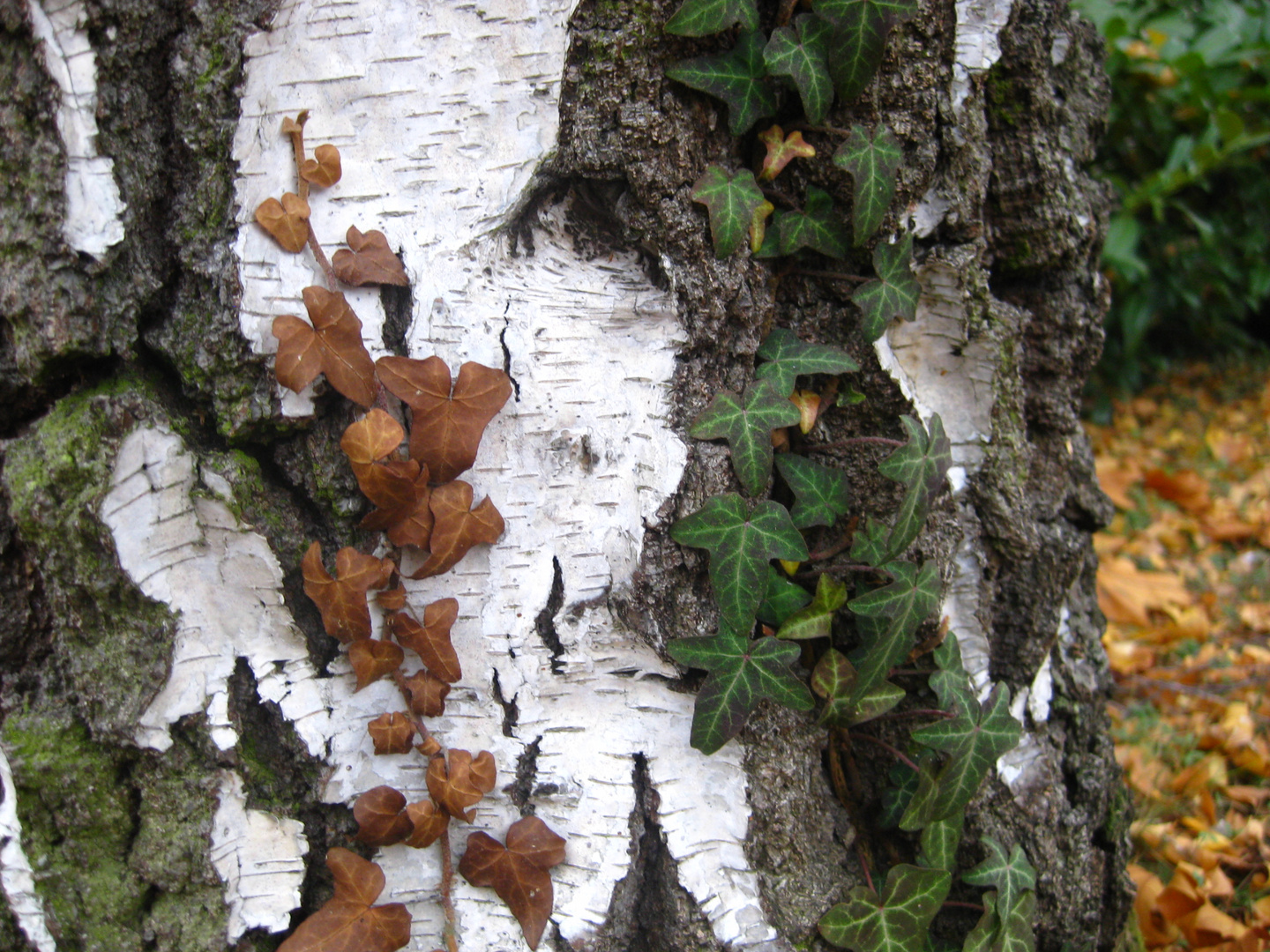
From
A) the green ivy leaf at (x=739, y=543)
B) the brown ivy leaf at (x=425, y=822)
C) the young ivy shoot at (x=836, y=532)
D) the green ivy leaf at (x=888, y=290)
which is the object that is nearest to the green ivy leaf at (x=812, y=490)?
the young ivy shoot at (x=836, y=532)

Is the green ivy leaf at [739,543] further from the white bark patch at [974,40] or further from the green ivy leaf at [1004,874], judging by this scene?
the white bark patch at [974,40]

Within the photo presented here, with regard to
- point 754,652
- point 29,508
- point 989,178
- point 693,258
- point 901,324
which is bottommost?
point 754,652

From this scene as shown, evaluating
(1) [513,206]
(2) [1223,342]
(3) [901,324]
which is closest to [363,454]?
(1) [513,206]

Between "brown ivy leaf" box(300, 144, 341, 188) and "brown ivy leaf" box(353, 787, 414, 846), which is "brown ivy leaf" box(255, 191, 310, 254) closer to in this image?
"brown ivy leaf" box(300, 144, 341, 188)

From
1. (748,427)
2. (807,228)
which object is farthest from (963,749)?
(807,228)

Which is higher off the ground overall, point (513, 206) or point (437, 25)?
point (437, 25)

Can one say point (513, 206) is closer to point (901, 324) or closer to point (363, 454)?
point (363, 454)
